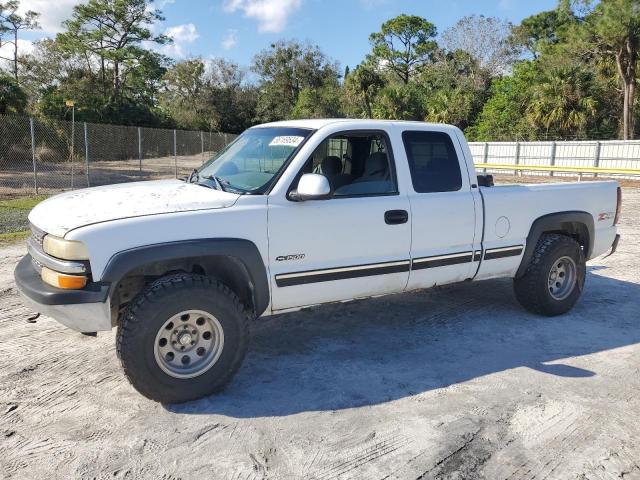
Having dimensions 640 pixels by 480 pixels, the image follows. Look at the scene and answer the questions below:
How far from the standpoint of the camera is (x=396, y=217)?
425 cm

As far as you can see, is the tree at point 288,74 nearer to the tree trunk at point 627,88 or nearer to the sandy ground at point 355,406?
the tree trunk at point 627,88

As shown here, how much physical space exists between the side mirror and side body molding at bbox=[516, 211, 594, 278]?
7.98ft

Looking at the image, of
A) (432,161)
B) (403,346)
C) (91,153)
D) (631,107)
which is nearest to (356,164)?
(432,161)

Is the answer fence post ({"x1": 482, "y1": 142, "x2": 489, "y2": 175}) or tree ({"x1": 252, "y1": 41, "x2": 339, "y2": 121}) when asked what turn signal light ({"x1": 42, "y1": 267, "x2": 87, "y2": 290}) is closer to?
fence post ({"x1": 482, "y1": 142, "x2": 489, "y2": 175})

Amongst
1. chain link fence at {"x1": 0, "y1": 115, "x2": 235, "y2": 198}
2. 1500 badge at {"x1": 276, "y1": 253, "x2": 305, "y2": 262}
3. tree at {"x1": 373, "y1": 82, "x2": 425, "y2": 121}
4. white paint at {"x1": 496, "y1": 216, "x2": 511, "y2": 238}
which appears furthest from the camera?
tree at {"x1": 373, "y1": 82, "x2": 425, "y2": 121}

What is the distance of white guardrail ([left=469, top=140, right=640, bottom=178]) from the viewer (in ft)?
79.6

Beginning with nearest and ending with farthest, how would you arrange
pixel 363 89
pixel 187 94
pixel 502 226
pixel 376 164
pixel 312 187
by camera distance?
pixel 312 187, pixel 376 164, pixel 502 226, pixel 363 89, pixel 187 94

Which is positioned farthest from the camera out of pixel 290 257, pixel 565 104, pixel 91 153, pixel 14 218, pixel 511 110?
pixel 511 110

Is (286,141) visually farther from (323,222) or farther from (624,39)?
(624,39)

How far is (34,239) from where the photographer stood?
12.5 ft

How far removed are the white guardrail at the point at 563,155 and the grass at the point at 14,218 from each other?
56.2 ft

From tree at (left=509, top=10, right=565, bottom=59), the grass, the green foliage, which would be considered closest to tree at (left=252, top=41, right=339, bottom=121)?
the green foliage

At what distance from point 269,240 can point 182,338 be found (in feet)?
2.88

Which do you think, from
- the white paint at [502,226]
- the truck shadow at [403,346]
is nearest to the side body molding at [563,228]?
the white paint at [502,226]
